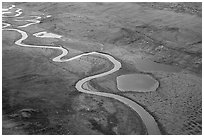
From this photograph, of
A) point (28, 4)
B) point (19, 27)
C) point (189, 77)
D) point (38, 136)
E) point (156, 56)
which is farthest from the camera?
point (28, 4)

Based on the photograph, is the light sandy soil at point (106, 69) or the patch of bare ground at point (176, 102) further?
the light sandy soil at point (106, 69)

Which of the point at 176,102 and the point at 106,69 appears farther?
the point at 106,69

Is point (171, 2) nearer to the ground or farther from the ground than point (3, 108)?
farther from the ground

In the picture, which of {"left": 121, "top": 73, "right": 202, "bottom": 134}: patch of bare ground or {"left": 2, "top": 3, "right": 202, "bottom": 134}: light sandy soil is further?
{"left": 2, "top": 3, "right": 202, "bottom": 134}: light sandy soil

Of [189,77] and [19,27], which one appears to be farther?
[19,27]

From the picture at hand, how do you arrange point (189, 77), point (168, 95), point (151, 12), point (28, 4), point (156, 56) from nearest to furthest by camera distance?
1. point (168, 95)
2. point (189, 77)
3. point (156, 56)
4. point (151, 12)
5. point (28, 4)

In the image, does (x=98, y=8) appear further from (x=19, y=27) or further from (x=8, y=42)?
(x=8, y=42)

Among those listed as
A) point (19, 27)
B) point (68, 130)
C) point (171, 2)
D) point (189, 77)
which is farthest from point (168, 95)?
point (19, 27)
